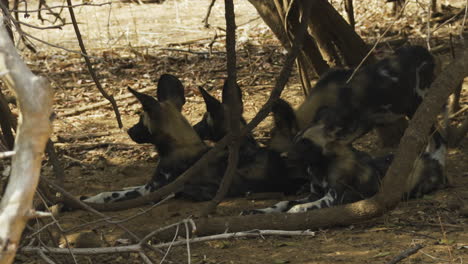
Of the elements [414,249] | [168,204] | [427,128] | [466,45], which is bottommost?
[168,204]

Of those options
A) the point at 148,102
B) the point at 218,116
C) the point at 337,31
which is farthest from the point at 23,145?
the point at 337,31

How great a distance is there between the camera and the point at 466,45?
11.7 ft

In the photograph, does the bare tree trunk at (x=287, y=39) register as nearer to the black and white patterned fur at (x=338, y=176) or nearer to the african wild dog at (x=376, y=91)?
the african wild dog at (x=376, y=91)

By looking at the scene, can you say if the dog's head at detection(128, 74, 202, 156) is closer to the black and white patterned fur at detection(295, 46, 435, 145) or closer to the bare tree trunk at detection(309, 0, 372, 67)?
the black and white patterned fur at detection(295, 46, 435, 145)

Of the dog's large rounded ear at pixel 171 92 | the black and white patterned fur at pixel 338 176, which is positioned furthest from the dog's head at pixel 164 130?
the black and white patterned fur at pixel 338 176

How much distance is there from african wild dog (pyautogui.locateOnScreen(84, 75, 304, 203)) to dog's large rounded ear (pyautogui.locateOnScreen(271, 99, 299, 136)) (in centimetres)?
21

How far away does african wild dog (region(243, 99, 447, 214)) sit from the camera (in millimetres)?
4102

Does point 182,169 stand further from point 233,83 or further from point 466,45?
point 466,45

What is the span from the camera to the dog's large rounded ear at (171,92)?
4.99 m

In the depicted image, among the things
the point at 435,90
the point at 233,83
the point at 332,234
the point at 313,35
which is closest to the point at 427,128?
the point at 435,90

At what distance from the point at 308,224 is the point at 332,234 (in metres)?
0.12

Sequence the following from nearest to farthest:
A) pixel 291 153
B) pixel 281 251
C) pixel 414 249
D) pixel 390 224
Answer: pixel 414 249 → pixel 281 251 → pixel 390 224 → pixel 291 153

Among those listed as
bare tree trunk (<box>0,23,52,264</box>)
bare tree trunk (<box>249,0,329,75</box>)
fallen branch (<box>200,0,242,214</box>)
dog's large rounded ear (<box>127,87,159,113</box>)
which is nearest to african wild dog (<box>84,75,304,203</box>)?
dog's large rounded ear (<box>127,87,159,113</box>)

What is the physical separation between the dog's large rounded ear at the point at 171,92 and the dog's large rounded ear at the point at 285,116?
25.6 inches
